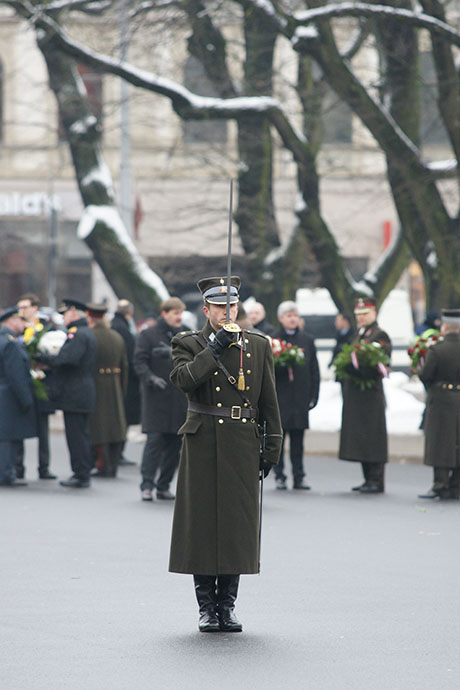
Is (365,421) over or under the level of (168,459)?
over

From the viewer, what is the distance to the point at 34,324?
51.1 feet

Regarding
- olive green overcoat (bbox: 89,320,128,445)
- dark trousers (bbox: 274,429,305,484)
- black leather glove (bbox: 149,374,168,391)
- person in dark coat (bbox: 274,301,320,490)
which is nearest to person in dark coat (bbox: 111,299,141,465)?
olive green overcoat (bbox: 89,320,128,445)

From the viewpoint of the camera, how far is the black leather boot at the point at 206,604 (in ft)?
24.8

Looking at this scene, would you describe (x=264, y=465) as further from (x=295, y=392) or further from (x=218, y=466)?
(x=295, y=392)

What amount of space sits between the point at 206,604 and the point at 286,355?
23.4ft

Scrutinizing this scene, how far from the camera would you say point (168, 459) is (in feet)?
44.8

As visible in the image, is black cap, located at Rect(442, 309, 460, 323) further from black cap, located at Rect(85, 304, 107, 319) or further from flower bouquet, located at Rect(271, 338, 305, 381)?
black cap, located at Rect(85, 304, 107, 319)

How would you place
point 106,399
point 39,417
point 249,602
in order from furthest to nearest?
point 106,399 → point 39,417 → point 249,602

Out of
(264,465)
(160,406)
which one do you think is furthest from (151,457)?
(264,465)

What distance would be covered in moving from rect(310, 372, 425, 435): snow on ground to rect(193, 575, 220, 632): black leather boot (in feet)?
38.9

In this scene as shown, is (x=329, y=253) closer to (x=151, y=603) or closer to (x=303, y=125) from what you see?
(x=303, y=125)

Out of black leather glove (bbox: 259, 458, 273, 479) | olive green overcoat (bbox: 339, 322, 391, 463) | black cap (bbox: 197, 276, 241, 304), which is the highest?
black cap (bbox: 197, 276, 241, 304)

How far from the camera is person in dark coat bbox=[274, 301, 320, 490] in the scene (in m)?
14.7

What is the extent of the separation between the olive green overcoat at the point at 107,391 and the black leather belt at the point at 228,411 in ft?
25.4
